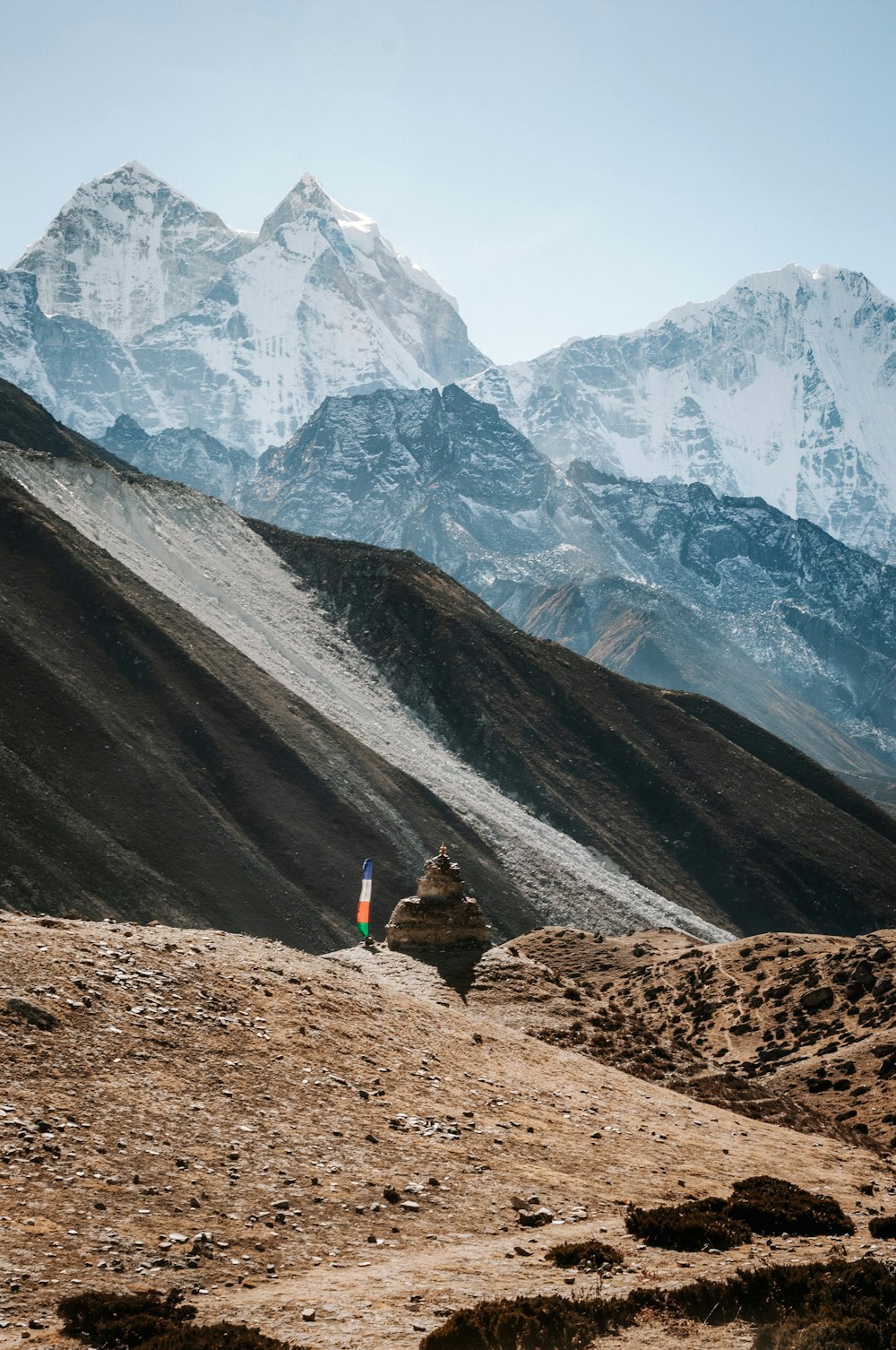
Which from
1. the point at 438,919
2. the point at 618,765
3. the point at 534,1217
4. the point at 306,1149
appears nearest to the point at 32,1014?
the point at 306,1149

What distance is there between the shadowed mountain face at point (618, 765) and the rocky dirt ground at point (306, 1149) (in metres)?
120

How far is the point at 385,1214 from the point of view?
22.2m

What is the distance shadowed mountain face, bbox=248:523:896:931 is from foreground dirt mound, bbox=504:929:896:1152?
94.0 metres

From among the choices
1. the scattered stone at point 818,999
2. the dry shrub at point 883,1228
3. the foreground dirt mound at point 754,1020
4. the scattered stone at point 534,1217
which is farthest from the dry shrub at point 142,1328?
the scattered stone at point 818,999

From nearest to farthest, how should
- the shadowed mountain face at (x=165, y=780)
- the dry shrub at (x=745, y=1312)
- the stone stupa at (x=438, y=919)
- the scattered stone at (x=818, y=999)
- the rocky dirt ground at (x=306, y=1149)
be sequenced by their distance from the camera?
the dry shrub at (x=745, y=1312)
the rocky dirt ground at (x=306, y=1149)
the stone stupa at (x=438, y=919)
the scattered stone at (x=818, y=999)
the shadowed mountain face at (x=165, y=780)

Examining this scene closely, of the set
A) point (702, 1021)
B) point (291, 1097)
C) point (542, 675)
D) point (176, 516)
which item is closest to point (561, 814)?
point (542, 675)

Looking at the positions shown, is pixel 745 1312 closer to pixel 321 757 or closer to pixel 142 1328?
pixel 142 1328

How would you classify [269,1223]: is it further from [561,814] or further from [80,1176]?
[561,814]

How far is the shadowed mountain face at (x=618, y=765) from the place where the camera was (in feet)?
524

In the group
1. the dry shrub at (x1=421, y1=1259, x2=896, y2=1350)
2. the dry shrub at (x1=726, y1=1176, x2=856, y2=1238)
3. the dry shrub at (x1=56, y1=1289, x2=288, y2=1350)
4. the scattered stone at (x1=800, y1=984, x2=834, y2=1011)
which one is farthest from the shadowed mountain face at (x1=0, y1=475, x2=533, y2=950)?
the dry shrub at (x1=421, y1=1259, x2=896, y2=1350)

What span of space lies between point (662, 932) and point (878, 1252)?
4936 centimetres

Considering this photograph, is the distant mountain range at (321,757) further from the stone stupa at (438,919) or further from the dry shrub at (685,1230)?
the dry shrub at (685,1230)

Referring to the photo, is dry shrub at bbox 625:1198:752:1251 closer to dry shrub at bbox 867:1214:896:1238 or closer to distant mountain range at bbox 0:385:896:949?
dry shrub at bbox 867:1214:896:1238

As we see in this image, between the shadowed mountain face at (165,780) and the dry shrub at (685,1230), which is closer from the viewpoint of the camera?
the dry shrub at (685,1230)
